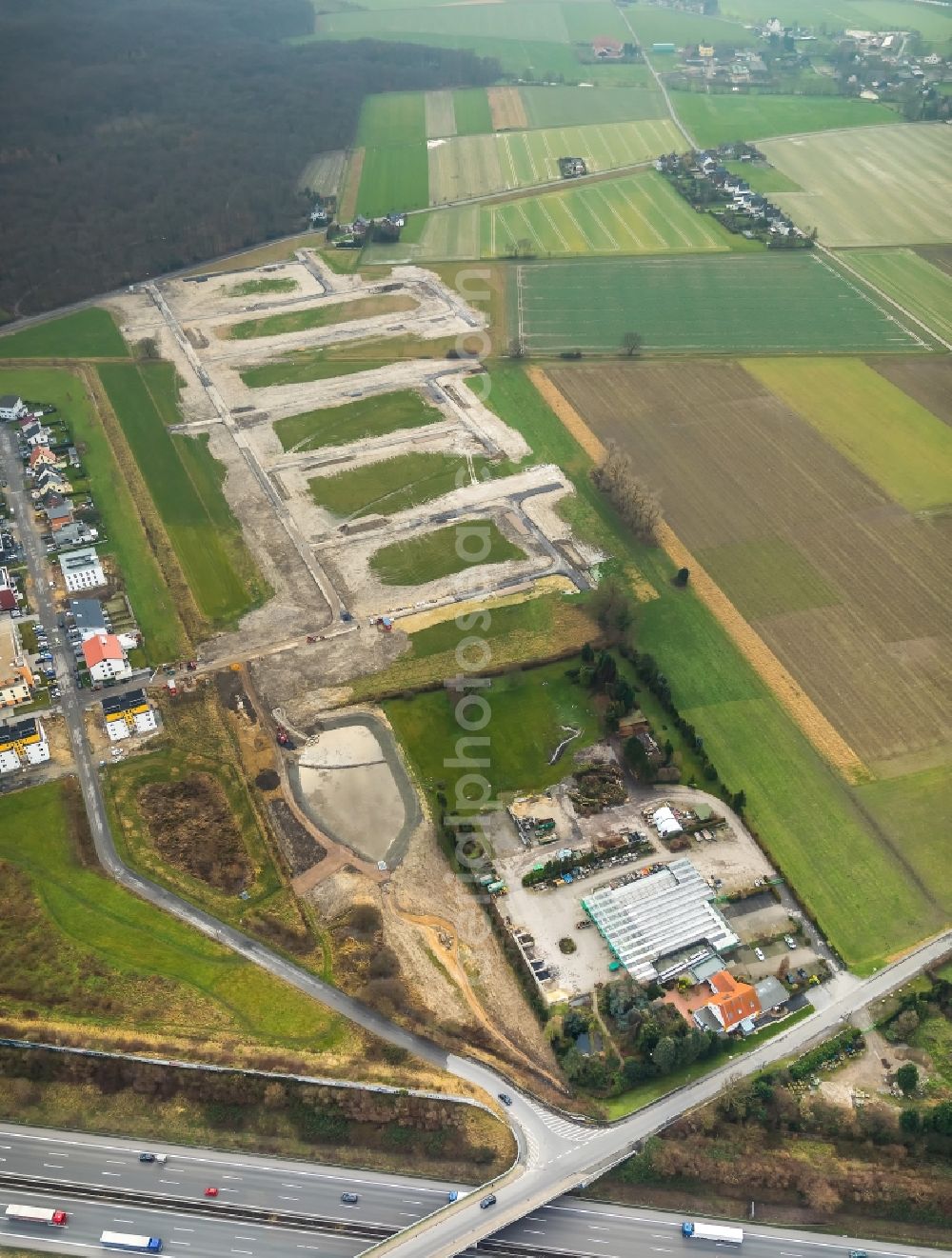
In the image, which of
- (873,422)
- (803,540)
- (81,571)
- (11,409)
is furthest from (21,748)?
(873,422)

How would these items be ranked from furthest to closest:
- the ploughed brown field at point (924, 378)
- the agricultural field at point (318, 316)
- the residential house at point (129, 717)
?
the agricultural field at point (318, 316) < the ploughed brown field at point (924, 378) < the residential house at point (129, 717)

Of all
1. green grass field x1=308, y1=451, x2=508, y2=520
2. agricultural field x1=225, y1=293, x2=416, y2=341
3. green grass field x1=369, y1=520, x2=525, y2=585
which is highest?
agricultural field x1=225, y1=293, x2=416, y2=341

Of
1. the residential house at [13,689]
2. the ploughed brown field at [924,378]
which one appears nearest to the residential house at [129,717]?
the residential house at [13,689]

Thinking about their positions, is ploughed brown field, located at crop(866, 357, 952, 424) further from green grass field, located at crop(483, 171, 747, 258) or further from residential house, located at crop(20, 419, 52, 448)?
residential house, located at crop(20, 419, 52, 448)

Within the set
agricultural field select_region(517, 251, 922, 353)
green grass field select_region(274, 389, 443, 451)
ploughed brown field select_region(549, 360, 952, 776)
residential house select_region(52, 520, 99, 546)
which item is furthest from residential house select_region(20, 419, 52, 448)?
ploughed brown field select_region(549, 360, 952, 776)

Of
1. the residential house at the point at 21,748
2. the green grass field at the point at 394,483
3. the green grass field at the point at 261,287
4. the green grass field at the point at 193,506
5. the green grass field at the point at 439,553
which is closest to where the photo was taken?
the residential house at the point at 21,748

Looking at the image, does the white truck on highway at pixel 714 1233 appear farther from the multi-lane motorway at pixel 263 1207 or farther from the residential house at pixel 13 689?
the residential house at pixel 13 689
